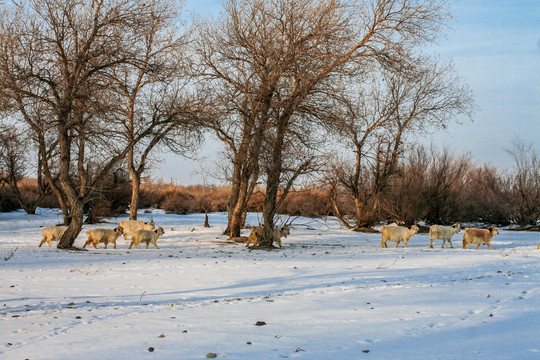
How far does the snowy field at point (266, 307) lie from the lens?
6.00m

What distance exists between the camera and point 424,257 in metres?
16.5

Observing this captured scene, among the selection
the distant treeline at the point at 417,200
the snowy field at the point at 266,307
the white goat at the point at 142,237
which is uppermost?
the distant treeline at the point at 417,200

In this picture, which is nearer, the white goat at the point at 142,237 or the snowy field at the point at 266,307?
the snowy field at the point at 266,307

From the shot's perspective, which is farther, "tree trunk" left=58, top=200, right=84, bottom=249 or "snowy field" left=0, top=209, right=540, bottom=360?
"tree trunk" left=58, top=200, right=84, bottom=249

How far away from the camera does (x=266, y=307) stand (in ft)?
27.7

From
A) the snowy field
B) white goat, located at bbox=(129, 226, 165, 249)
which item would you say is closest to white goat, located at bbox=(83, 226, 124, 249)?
white goat, located at bbox=(129, 226, 165, 249)

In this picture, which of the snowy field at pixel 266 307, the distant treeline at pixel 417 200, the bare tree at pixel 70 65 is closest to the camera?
the snowy field at pixel 266 307

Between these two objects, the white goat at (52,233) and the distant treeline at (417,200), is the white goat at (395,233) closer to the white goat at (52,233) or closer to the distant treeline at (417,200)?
the distant treeline at (417,200)

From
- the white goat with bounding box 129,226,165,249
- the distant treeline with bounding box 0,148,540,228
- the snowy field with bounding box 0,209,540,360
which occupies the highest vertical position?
the distant treeline with bounding box 0,148,540,228

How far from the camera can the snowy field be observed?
6.00 m

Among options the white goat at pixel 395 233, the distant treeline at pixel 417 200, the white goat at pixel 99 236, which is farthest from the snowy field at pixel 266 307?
the distant treeline at pixel 417 200

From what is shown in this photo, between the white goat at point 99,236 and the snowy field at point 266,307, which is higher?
the white goat at point 99,236

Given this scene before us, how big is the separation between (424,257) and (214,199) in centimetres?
3229

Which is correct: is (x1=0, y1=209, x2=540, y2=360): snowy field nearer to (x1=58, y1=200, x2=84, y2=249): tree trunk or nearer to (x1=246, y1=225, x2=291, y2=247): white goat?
(x1=58, y1=200, x2=84, y2=249): tree trunk
